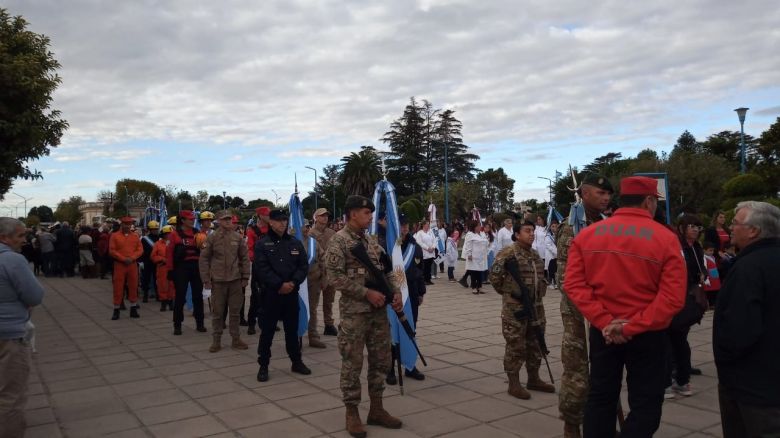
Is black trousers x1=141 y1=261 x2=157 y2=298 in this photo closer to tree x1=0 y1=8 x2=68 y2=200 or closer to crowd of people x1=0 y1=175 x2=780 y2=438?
tree x1=0 y1=8 x2=68 y2=200

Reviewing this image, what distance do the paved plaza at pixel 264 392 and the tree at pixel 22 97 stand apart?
3511mm

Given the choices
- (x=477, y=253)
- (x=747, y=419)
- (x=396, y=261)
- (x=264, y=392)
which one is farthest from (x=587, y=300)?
(x=477, y=253)

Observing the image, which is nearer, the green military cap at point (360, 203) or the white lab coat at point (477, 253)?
the green military cap at point (360, 203)

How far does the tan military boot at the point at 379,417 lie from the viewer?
484 centimetres

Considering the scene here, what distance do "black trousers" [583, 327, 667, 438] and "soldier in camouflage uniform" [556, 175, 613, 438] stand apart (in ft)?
2.50

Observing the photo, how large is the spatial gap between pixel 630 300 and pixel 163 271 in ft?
37.2

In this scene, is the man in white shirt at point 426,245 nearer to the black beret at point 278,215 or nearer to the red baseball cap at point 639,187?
the black beret at point 278,215

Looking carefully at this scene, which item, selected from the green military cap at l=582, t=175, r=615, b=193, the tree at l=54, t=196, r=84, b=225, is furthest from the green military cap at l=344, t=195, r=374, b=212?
the tree at l=54, t=196, r=84, b=225

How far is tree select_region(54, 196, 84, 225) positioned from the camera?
9469 cm

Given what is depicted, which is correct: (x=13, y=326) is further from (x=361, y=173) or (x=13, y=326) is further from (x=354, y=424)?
(x=361, y=173)

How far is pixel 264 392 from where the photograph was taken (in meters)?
6.02

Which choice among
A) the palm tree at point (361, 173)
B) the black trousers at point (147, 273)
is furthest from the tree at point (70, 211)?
the black trousers at point (147, 273)

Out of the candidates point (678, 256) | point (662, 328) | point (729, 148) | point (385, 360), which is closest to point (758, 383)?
point (662, 328)

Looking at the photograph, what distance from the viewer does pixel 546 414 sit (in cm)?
510
